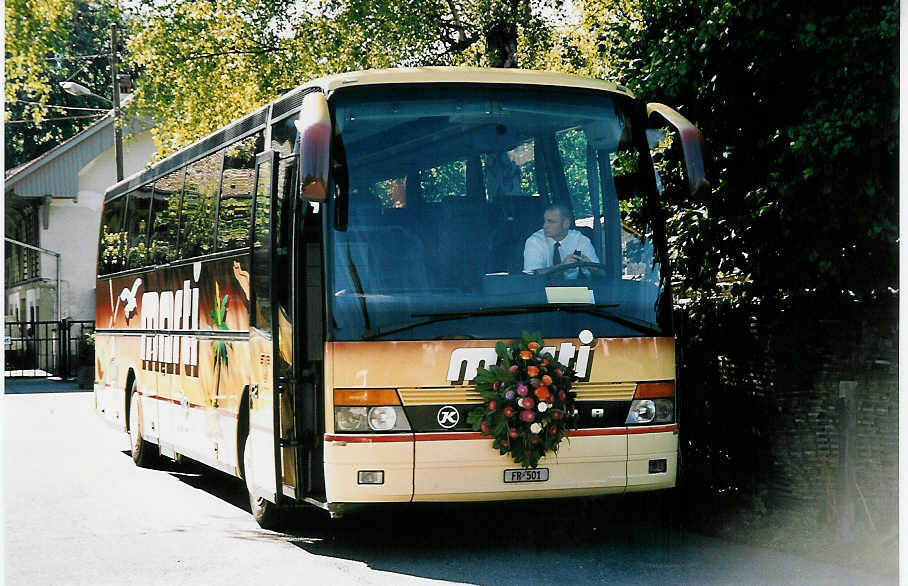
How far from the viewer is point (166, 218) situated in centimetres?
1386

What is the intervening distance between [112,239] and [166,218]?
363cm

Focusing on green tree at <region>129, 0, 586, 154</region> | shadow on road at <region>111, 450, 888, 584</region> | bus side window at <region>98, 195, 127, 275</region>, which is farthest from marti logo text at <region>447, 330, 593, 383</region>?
green tree at <region>129, 0, 586, 154</region>

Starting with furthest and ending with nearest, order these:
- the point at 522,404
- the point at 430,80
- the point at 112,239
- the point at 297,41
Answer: the point at 297,41, the point at 112,239, the point at 430,80, the point at 522,404

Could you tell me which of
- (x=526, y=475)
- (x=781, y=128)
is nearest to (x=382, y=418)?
(x=526, y=475)

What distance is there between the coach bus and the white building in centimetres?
3644

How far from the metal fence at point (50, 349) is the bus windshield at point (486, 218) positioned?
30.7m

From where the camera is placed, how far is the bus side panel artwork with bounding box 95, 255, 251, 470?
11.0 meters

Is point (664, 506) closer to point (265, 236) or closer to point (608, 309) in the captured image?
point (608, 309)

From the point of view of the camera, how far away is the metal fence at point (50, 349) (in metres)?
41.2

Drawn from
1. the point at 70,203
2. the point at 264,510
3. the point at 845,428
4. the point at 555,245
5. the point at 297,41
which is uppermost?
the point at 297,41

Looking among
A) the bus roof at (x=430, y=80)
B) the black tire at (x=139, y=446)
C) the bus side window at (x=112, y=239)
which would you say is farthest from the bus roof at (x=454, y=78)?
the bus side window at (x=112, y=239)

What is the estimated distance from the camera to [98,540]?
33.2 ft

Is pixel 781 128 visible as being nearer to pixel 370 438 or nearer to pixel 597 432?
pixel 597 432

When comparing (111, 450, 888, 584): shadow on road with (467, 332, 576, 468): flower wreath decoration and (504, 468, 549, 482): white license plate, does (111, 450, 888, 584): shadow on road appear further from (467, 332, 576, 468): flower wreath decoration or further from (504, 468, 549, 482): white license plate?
(467, 332, 576, 468): flower wreath decoration
